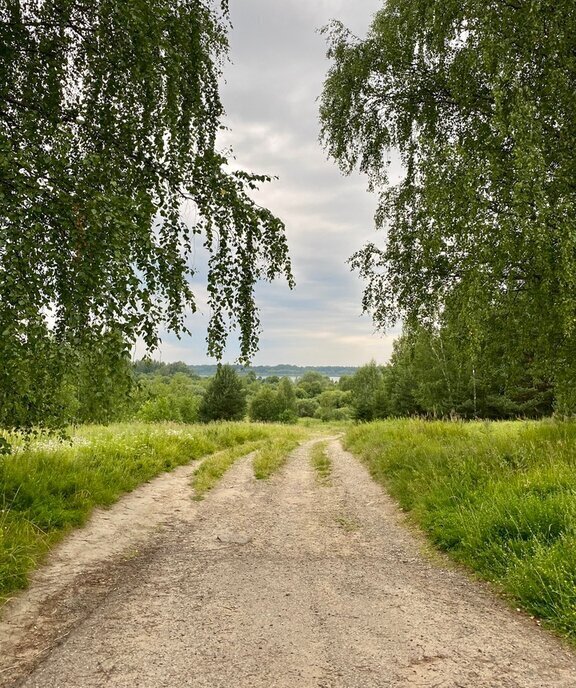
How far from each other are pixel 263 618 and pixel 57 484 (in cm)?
452

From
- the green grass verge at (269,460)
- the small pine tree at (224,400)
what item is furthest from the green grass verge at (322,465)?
the small pine tree at (224,400)

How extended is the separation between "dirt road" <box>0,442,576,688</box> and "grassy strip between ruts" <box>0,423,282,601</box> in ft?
1.03

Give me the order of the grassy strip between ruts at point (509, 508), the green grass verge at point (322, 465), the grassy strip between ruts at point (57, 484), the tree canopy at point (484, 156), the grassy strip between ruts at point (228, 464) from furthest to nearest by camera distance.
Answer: the green grass verge at point (322, 465), the grassy strip between ruts at point (228, 464), the tree canopy at point (484, 156), the grassy strip between ruts at point (57, 484), the grassy strip between ruts at point (509, 508)

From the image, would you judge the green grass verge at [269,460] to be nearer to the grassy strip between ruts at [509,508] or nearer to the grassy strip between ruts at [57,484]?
the grassy strip between ruts at [57,484]

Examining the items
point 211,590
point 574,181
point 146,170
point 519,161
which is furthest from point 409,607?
point 574,181

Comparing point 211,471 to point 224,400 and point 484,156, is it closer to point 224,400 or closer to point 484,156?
point 484,156

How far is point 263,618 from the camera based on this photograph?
3693 mm

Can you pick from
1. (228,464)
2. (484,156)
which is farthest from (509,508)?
(228,464)

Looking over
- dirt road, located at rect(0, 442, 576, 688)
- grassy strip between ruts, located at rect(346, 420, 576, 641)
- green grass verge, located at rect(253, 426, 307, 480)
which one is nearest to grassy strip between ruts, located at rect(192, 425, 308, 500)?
green grass verge, located at rect(253, 426, 307, 480)

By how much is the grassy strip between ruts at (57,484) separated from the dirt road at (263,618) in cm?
31

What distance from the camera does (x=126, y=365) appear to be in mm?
4289

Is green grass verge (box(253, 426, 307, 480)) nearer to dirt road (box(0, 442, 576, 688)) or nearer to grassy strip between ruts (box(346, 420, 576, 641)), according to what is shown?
grassy strip between ruts (box(346, 420, 576, 641))

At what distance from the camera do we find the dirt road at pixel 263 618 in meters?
2.93

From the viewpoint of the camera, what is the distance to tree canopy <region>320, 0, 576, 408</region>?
21.1ft
